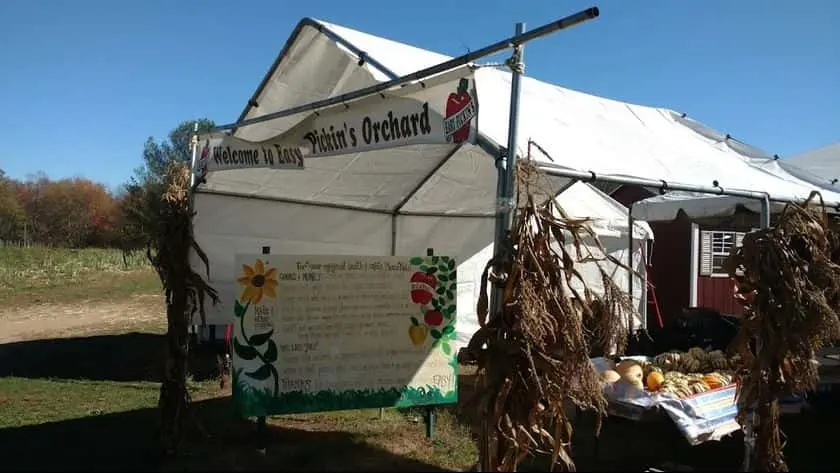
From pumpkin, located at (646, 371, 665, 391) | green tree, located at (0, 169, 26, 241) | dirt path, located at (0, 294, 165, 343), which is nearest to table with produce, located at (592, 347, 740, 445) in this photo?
pumpkin, located at (646, 371, 665, 391)

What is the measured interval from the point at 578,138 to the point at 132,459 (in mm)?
4720

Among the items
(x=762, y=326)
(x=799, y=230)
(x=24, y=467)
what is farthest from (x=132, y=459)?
(x=799, y=230)

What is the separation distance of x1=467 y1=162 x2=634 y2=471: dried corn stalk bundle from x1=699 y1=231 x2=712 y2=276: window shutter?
39.9 feet

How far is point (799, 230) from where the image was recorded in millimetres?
4555

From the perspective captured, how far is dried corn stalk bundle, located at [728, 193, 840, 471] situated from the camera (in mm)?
4434

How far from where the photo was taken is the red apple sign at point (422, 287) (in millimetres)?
5805

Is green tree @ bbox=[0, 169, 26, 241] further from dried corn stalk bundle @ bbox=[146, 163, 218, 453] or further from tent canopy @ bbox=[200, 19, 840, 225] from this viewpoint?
dried corn stalk bundle @ bbox=[146, 163, 218, 453]

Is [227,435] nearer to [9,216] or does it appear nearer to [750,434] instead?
[750,434]

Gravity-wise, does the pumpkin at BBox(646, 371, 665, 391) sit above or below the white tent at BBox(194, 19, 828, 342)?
below

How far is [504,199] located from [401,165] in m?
4.07


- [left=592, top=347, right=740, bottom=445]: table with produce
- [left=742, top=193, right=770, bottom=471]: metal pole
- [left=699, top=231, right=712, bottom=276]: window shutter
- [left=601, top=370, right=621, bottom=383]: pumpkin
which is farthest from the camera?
[left=699, top=231, right=712, bottom=276]: window shutter

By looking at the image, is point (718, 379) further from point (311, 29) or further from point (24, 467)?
point (24, 467)

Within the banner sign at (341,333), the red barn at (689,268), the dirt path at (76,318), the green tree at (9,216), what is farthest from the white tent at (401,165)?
the green tree at (9,216)

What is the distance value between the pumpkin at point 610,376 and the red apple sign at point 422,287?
1682mm
